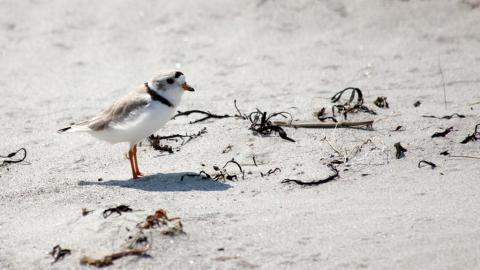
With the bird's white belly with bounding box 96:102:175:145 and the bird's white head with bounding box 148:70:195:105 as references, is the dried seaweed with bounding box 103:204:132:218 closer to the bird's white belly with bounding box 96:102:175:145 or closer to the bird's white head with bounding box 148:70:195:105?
the bird's white belly with bounding box 96:102:175:145

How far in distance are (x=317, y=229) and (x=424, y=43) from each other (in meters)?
5.24

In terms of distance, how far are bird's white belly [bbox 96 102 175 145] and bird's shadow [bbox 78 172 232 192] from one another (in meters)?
0.37

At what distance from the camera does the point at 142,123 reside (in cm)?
566

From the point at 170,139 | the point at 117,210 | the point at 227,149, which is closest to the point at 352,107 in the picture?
the point at 227,149

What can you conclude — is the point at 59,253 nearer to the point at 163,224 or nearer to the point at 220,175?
the point at 163,224

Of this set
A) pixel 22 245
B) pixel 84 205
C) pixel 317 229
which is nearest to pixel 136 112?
pixel 84 205

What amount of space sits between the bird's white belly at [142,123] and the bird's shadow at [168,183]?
37cm

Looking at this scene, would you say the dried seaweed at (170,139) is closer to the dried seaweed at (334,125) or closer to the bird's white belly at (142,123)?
the bird's white belly at (142,123)

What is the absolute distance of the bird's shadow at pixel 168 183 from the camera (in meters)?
5.43

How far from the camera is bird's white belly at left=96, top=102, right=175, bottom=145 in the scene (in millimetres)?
5660

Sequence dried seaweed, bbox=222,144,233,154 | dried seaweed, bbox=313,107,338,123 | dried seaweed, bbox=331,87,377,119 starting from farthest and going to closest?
1. dried seaweed, bbox=331,87,377,119
2. dried seaweed, bbox=313,107,338,123
3. dried seaweed, bbox=222,144,233,154

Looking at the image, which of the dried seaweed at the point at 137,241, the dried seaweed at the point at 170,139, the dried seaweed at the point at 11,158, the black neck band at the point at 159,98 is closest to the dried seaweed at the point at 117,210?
the dried seaweed at the point at 137,241

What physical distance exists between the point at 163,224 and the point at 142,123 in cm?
137

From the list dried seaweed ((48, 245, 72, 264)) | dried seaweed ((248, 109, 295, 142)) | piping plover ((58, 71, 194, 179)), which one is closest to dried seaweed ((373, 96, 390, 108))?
dried seaweed ((248, 109, 295, 142))
